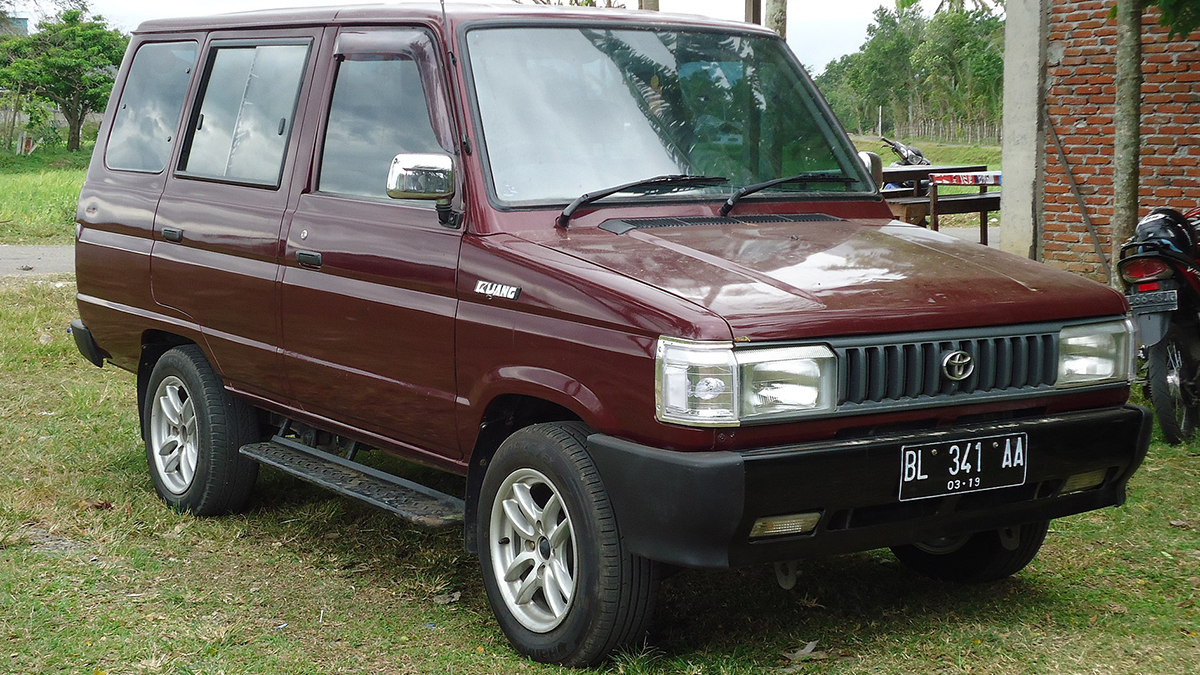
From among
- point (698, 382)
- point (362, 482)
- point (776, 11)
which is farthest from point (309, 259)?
point (776, 11)

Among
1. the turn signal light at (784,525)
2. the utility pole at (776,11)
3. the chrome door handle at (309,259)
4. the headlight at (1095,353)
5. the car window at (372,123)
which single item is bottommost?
the turn signal light at (784,525)

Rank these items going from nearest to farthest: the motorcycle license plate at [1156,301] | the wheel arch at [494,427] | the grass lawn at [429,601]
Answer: the grass lawn at [429,601], the wheel arch at [494,427], the motorcycle license plate at [1156,301]

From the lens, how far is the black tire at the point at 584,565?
386cm

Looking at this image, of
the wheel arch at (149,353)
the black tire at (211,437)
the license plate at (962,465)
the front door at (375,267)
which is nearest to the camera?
the license plate at (962,465)

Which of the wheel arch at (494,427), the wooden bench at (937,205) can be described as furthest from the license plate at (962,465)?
the wooden bench at (937,205)

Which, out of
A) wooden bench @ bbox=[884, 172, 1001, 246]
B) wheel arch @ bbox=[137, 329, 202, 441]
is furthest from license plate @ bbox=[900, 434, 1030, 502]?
wooden bench @ bbox=[884, 172, 1001, 246]

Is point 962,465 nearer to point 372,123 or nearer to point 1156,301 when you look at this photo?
point 372,123

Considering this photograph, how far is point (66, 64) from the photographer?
54.6 m

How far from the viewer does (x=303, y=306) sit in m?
5.15

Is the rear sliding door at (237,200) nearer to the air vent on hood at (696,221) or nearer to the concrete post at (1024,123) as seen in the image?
the air vent on hood at (696,221)

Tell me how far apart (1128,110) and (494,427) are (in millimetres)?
5382

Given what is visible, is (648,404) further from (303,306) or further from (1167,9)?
(1167,9)

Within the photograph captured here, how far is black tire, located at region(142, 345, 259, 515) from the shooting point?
5.94 meters

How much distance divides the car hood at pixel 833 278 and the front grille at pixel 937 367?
5 centimetres
